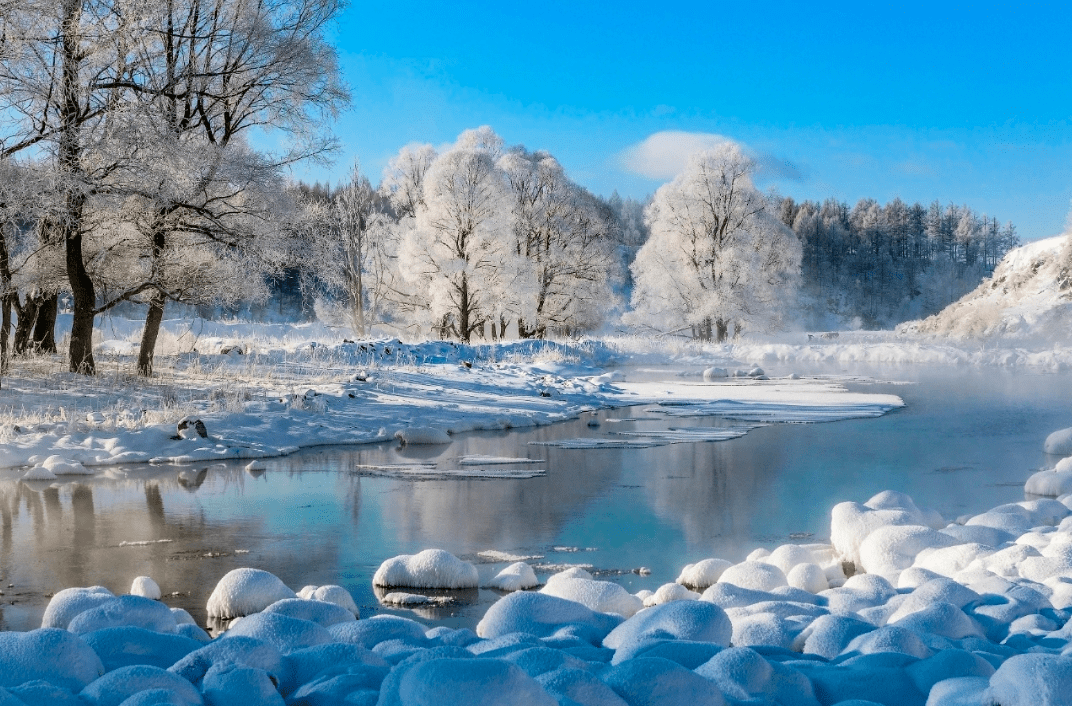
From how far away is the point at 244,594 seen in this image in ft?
14.6

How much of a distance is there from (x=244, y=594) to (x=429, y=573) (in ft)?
3.25

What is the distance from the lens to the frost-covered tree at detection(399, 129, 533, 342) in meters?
28.8

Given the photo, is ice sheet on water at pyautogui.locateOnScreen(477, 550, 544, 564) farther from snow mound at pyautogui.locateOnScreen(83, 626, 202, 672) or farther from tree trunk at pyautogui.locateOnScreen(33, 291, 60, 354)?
tree trunk at pyautogui.locateOnScreen(33, 291, 60, 354)

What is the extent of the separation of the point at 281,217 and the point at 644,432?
644cm

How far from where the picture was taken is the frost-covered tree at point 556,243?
3319cm

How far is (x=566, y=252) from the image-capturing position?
34.1 metres

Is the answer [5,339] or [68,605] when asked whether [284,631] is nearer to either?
[68,605]

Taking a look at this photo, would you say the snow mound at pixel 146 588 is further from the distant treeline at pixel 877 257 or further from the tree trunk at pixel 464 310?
the distant treeline at pixel 877 257

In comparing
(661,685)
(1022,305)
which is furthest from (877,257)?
(661,685)

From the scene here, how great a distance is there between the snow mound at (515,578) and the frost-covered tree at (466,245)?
24214 mm

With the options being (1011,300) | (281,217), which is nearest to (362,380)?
(281,217)

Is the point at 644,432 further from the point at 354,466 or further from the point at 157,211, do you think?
the point at 157,211

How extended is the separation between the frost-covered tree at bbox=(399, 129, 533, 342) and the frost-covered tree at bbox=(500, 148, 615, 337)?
2335mm

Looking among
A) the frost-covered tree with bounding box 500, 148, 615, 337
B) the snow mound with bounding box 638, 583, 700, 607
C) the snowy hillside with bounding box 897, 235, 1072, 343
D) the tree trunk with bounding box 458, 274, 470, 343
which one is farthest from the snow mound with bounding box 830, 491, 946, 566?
the snowy hillside with bounding box 897, 235, 1072, 343
